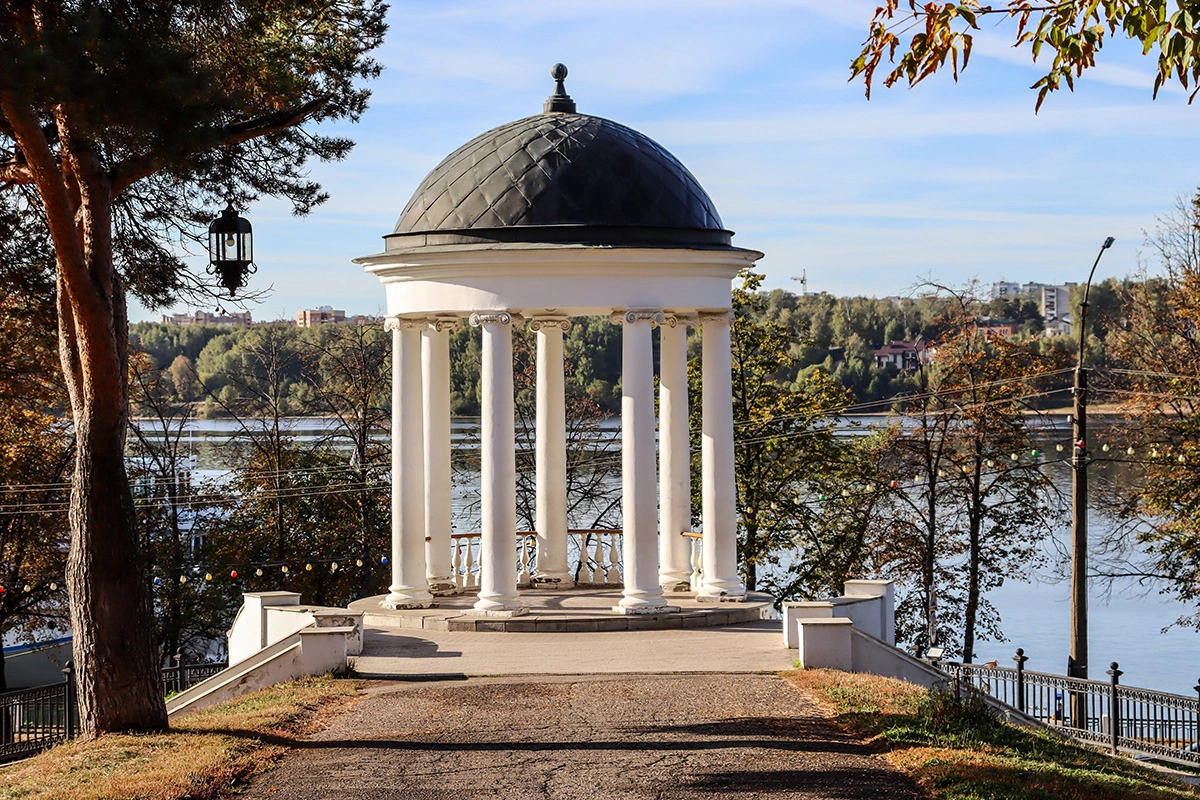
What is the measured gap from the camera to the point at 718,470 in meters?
21.0

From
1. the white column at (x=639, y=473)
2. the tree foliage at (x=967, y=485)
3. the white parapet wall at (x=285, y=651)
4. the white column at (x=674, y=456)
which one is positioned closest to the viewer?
the white parapet wall at (x=285, y=651)

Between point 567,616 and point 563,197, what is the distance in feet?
19.5

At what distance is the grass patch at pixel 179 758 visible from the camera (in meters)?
11.0

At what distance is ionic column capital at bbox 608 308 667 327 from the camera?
19.8 metres

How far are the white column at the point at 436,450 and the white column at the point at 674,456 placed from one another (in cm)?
334

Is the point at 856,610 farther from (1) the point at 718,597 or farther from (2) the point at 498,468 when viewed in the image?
(2) the point at 498,468

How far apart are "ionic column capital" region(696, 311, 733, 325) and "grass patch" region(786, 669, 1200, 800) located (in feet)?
20.6

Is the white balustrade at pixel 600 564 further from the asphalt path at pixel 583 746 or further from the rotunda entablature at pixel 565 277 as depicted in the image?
the asphalt path at pixel 583 746

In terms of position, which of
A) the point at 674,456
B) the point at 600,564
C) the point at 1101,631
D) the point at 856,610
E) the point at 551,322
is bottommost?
the point at 1101,631

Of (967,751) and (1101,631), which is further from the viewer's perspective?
(1101,631)

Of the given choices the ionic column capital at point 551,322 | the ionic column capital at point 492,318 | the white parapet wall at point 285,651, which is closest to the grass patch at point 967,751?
the white parapet wall at point 285,651

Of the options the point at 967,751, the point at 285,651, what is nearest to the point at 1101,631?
the point at 285,651

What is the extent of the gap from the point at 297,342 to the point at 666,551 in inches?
1284

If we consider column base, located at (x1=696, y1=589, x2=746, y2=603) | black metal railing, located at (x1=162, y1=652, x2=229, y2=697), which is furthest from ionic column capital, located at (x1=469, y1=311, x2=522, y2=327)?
black metal railing, located at (x1=162, y1=652, x2=229, y2=697)
